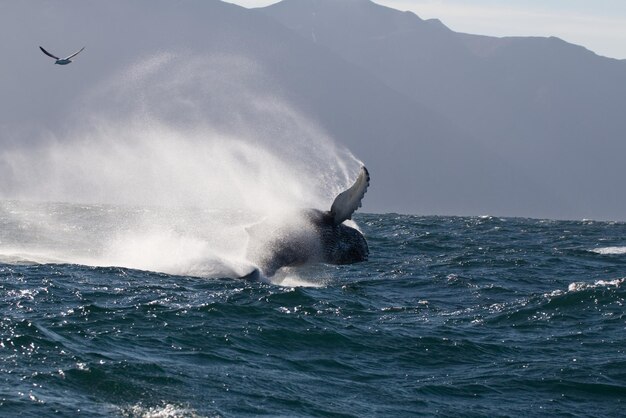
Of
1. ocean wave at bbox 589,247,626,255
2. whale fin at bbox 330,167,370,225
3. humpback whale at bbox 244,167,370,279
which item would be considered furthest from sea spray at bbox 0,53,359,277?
ocean wave at bbox 589,247,626,255

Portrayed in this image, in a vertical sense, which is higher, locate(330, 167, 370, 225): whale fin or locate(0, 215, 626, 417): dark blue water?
locate(330, 167, 370, 225): whale fin

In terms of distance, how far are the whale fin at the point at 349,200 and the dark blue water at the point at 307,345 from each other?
1.30 m

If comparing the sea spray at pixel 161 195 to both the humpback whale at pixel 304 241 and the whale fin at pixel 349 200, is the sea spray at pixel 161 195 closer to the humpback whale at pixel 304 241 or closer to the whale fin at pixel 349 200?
the humpback whale at pixel 304 241

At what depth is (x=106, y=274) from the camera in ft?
55.3

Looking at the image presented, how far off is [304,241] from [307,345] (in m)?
5.11

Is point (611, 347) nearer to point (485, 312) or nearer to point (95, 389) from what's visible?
point (485, 312)

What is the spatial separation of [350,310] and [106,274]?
5208mm

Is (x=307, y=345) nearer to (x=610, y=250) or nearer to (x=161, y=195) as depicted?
(x=610, y=250)

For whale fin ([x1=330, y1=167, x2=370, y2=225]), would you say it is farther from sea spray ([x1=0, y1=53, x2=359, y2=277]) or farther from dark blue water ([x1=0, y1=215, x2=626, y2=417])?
dark blue water ([x1=0, y1=215, x2=626, y2=417])

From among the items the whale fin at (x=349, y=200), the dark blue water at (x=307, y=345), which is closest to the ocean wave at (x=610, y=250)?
the dark blue water at (x=307, y=345)

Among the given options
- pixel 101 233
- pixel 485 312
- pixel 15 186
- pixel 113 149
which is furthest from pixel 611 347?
pixel 113 149

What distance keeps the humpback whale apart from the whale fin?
0.02 meters

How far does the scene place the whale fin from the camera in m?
15.4

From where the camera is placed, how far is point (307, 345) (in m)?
11.7
